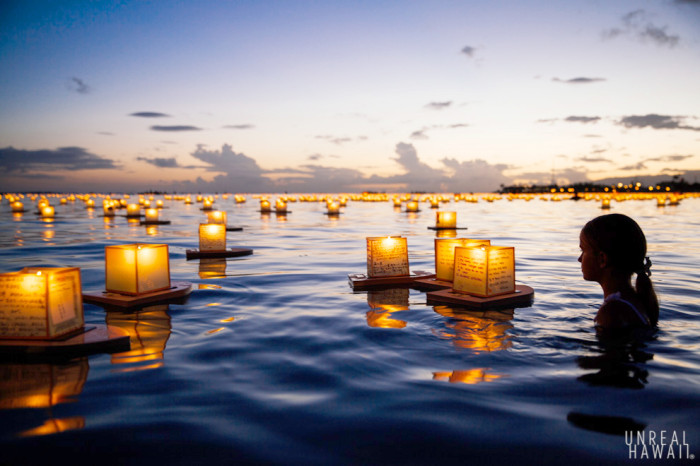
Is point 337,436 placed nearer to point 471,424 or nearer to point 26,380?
point 471,424

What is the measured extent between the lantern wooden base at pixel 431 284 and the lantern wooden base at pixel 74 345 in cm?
624

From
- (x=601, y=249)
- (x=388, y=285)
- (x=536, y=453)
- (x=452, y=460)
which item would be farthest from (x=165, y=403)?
(x=388, y=285)

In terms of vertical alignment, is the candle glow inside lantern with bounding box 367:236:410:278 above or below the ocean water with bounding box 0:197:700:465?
above

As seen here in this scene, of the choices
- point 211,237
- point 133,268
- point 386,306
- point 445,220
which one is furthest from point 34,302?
point 445,220

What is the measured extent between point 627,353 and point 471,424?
10.1 ft

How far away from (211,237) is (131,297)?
766 cm

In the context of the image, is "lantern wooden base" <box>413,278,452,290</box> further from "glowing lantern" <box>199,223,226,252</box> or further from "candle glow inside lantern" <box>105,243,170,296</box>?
"glowing lantern" <box>199,223,226,252</box>

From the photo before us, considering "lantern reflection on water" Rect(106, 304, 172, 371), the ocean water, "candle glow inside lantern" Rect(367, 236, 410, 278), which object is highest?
"candle glow inside lantern" Rect(367, 236, 410, 278)

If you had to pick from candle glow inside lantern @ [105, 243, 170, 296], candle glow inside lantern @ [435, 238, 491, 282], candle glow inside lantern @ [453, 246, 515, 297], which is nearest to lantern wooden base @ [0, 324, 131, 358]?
candle glow inside lantern @ [105, 243, 170, 296]

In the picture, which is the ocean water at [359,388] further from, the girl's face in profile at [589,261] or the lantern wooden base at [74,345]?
the girl's face in profile at [589,261]

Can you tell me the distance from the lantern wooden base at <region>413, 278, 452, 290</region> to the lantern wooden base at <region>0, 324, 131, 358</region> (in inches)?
246

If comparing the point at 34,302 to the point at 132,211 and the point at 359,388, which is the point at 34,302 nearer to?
the point at 359,388

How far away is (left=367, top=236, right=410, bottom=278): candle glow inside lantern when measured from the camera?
11.4 metres

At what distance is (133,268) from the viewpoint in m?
9.30
